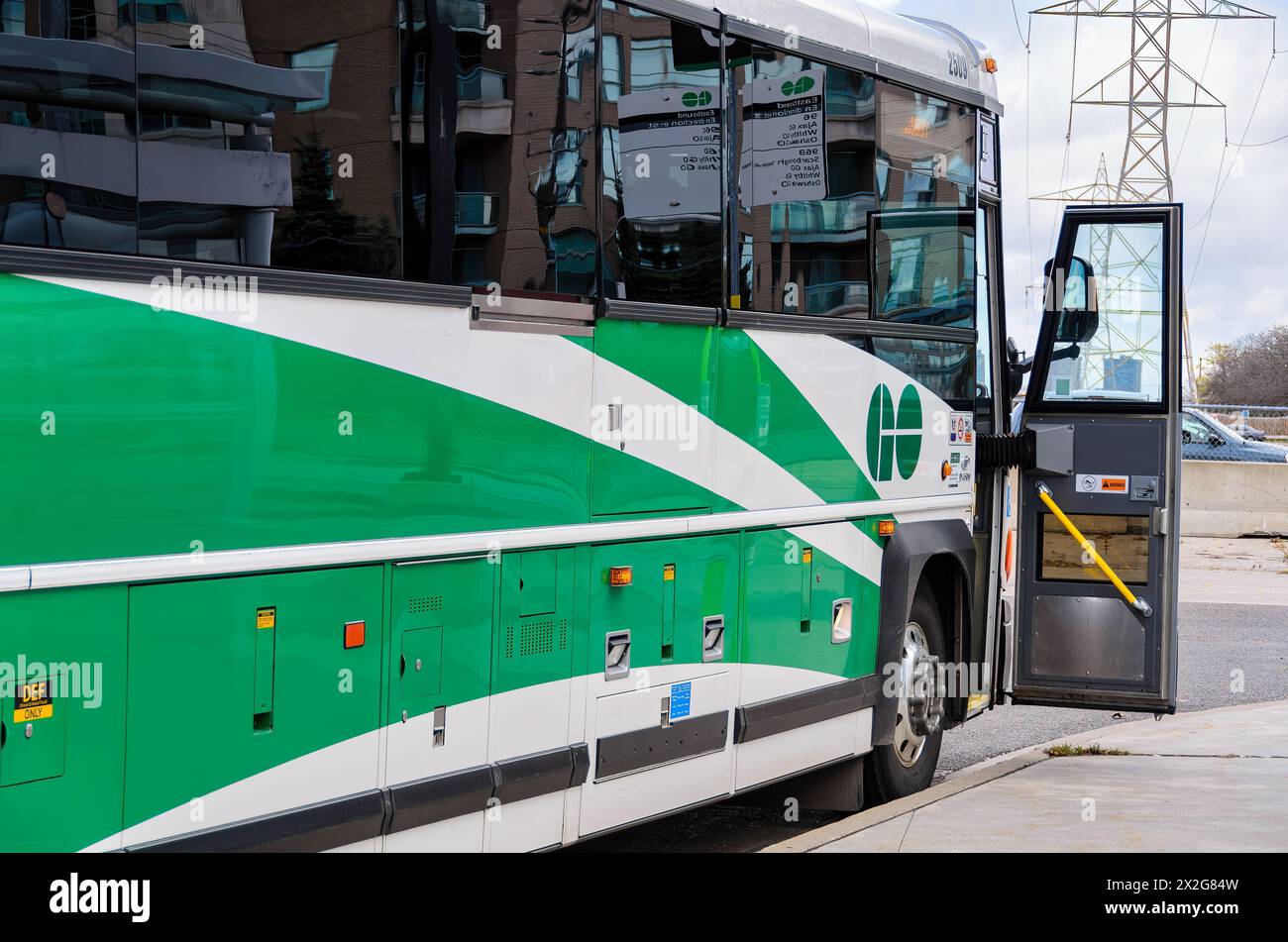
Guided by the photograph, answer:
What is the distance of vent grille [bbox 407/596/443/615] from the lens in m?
4.54

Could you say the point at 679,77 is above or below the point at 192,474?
above

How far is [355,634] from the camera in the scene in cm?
436

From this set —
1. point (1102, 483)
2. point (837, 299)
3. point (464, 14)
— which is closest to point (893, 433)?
point (837, 299)

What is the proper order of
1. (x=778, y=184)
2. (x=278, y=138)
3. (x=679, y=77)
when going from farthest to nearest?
(x=778, y=184), (x=679, y=77), (x=278, y=138)

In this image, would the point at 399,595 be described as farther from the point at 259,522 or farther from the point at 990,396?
the point at 990,396

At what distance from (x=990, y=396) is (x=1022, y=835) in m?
2.96

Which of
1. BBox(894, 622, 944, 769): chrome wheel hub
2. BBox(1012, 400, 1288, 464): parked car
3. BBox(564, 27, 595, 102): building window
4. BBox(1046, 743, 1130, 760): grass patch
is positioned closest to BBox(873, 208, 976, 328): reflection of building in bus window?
BBox(894, 622, 944, 769): chrome wheel hub

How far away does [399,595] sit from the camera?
177 inches

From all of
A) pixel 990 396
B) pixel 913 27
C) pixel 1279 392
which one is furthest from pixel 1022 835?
pixel 1279 392

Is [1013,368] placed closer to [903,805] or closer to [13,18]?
[903,805]

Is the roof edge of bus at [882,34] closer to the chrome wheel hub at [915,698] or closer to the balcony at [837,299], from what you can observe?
the balcony at [837,299]

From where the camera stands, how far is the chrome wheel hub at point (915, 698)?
7.74 metres

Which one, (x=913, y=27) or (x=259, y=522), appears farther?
(x=913, y=27)

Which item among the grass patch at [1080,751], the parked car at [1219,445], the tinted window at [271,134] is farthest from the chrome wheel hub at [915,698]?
the parked car at [1219,445]
